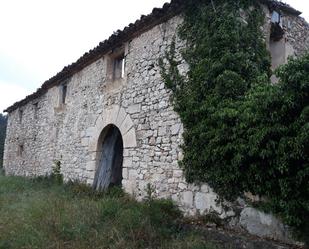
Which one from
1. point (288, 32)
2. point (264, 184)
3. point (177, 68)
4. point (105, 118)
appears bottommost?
point (264, 184)

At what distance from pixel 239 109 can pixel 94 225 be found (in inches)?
114

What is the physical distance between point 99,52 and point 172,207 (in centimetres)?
487

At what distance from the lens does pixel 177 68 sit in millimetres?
6309

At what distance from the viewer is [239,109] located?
185 inches

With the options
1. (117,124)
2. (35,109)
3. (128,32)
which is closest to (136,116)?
(117,124)

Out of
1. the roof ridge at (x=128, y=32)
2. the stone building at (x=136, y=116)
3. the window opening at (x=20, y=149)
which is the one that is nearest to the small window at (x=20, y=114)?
the window opening at (x=20, y=149)

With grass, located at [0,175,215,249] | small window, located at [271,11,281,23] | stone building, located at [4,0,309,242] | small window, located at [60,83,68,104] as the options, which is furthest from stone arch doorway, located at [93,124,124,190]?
small window, located at [271,11,281,23]

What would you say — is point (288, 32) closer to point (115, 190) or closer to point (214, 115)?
point (214, 115)

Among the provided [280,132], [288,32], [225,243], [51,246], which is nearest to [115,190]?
[51,246]

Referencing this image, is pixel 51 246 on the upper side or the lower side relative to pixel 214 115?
lower

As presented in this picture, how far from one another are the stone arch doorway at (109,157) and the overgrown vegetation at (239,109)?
9.07ft

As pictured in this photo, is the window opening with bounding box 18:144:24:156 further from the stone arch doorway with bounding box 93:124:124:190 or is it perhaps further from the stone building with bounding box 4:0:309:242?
the stone arch doorway with bounding box 93:124:124:190

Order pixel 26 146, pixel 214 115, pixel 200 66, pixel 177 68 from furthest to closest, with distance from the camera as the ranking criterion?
pixel 26 146 < pixel 177 68 < pixel 200 66 < pixel 214 115

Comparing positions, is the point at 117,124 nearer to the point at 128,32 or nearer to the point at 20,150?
the point at 128,32
